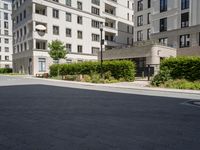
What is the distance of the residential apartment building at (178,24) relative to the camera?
3425 cm

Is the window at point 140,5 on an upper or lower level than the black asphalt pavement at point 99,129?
upper

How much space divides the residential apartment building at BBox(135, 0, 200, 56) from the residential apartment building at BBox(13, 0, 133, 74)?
19192 millimetres

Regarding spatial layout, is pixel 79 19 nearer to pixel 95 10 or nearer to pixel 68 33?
pixel 68 33

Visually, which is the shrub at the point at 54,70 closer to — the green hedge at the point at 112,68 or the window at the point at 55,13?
the green hedge at the point at 112,68

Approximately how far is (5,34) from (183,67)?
81.4 metres

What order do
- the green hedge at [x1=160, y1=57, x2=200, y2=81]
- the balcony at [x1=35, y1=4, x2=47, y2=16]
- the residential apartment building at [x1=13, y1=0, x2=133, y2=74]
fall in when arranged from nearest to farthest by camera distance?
the green hedge at [x1=160, y1=57, x2=200, y2=81] < the residential apartment building at [x1=13, y1=0, x2=133, y2=74] < the balcony at [x1=35, y1=4, x2=47, y2=16]

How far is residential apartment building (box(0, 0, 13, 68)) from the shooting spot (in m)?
85.1

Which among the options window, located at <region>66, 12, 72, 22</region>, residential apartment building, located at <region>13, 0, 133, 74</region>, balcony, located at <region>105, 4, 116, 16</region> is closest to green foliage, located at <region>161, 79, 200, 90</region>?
residential apartment building, located at <region>13, 0, 133, 74</region>

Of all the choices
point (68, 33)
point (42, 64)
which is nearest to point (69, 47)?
point (68, 33)

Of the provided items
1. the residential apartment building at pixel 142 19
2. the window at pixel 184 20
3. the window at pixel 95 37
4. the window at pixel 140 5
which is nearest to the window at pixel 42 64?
the window at pixel 95 37

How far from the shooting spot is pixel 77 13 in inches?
2089

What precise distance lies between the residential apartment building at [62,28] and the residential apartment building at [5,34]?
33.1 meters

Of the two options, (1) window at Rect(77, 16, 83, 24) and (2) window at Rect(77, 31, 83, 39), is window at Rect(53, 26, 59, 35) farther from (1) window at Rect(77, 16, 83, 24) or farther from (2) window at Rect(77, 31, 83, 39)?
(1) window at Rect(77, 16, 83, 24)

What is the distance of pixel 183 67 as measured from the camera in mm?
20562
